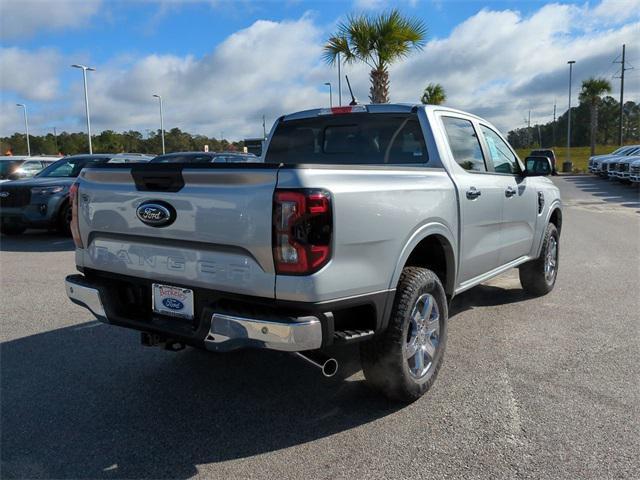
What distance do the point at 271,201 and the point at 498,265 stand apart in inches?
115

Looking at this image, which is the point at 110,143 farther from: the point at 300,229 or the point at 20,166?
the point at 300,229

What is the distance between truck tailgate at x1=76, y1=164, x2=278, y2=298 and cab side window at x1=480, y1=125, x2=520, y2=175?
287cm

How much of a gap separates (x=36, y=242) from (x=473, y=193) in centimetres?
930

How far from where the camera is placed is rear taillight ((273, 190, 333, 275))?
8.36ft

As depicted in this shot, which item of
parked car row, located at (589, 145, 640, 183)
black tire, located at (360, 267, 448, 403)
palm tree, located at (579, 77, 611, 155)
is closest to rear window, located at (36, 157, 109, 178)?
black tire, located at (360, 267, 448, 403)

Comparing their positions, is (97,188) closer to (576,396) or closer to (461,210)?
(461,210)

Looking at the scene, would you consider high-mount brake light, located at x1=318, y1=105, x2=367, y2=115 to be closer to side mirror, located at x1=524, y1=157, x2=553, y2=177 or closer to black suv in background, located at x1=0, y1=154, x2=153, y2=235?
side mirror, located at x1=524, y1=157, x2=553, y2=177

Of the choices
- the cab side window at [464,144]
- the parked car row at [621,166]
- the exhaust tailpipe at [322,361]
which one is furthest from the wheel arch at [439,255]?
the parked car row at [621,166]

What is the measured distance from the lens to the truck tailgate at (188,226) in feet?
8.61

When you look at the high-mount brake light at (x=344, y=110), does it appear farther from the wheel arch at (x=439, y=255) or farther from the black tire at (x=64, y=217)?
the black tire at (x=64, y=217)

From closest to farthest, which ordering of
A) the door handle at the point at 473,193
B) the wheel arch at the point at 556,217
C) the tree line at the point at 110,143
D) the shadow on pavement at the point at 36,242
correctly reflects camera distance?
the door handle at the point at 473,193 < the wheel arch at the point at 556,217 < the shadow on pavement at the point at 36,242 < the tree line at the point at 110,143

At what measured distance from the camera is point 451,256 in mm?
3764

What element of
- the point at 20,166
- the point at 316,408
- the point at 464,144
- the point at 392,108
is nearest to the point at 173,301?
the point at 316,408

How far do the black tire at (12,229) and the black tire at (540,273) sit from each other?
31.0ft
